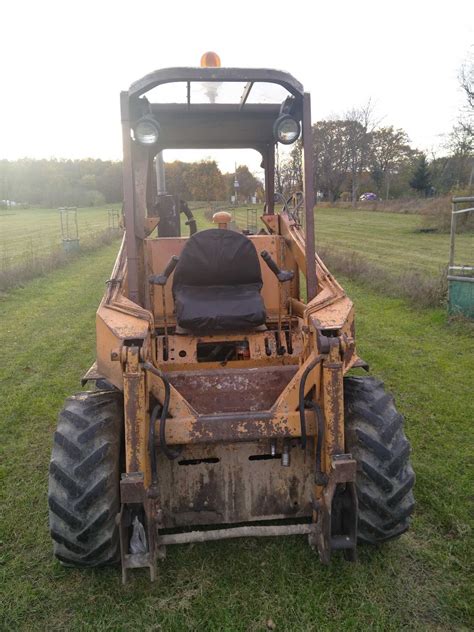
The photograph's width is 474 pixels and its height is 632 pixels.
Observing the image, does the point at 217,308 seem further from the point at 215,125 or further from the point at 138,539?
the point at 215,125

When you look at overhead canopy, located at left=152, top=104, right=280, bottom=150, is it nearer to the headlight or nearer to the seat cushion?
the headlight

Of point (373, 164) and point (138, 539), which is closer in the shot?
point (138, 539)

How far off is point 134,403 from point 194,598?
115 cm

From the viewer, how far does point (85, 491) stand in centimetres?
303

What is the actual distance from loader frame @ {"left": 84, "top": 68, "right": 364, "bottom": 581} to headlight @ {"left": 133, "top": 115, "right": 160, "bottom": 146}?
0.08 m

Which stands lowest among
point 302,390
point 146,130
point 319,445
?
point 319,445

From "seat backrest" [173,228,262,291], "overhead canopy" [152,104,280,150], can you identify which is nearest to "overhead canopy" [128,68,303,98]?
"overhead canopy" [152,104,280,150]

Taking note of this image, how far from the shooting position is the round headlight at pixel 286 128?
3.81 m

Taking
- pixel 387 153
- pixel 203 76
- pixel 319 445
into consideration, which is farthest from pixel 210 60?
pixel 387 153

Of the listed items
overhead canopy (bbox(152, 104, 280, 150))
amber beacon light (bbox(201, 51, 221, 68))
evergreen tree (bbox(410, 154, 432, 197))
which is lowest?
overhead canopy (bbox(152, 104, 280, 150))

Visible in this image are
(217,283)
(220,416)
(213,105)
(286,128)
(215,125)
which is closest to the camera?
(220,416)

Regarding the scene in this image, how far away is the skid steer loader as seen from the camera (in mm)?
3031

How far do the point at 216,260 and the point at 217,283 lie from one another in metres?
0.18

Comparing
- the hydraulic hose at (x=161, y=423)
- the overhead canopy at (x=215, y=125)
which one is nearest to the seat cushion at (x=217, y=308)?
the hydraulic hose at (x=161, y=423)
